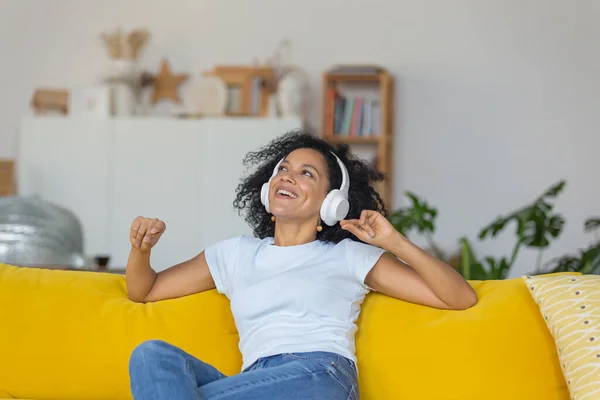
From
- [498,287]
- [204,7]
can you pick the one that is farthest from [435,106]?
[498,287]

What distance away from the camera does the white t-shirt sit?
6.17 feet

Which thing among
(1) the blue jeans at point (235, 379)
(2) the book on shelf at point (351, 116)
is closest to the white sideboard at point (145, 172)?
(2) the book on shelf at point (351, 116)

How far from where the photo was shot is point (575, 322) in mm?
1780

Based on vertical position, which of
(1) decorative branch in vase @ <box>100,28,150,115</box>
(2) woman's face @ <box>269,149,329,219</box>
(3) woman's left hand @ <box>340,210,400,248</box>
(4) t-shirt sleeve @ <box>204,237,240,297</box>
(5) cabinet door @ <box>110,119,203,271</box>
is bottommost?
(5) cabinet door @ <box>110,119,203,271</box>

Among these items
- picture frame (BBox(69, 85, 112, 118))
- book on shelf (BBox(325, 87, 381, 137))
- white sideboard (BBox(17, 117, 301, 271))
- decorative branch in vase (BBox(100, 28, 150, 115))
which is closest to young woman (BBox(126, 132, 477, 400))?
white sideboard (BBox(17, 117, 301, 271))

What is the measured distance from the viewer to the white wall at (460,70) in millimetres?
5031

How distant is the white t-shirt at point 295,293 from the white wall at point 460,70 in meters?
3.20

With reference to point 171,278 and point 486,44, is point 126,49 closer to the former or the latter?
point 486,44

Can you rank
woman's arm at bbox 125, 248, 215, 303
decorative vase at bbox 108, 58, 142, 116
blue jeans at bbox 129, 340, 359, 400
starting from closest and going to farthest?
blue jeans at bbox 129, 340, 359, 400 → woman's arm at bbox 125, 248, 215, 303 → decorative vase at bbox 108, 58, 142, 116

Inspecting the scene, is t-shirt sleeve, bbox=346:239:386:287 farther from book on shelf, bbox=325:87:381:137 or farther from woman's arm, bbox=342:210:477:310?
book on shelf, bbox=325:87:381:137

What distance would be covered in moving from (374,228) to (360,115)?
124 inches

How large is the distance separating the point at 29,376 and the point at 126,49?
3.41 meters

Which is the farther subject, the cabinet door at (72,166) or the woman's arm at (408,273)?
the cabinet door at (72,166)

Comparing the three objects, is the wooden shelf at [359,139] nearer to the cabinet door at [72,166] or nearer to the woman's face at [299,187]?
the cabinet door at [72,166]
